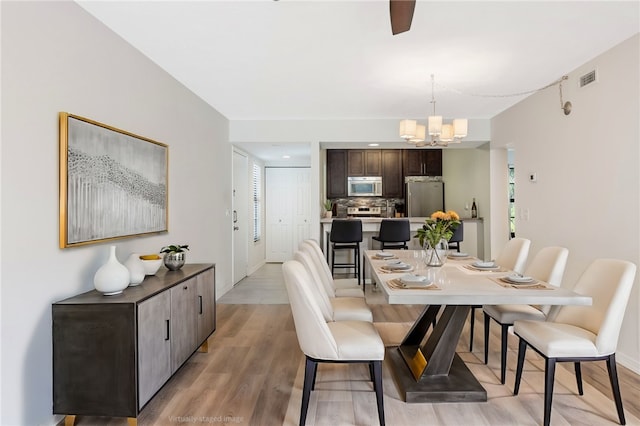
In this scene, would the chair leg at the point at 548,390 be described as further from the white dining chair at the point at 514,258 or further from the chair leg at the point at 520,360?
the white dining chair at the point at 514,258

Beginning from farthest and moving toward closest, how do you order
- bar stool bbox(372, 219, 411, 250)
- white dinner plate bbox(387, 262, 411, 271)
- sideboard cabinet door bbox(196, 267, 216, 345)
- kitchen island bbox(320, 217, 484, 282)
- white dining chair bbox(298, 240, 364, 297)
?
1. kitchen island bbox(320, 217, 484, 282)
2. bar stool bbox(372, 219, 411, 250)
3. white dining chair bbox(298, 240, 364, 297)
4. sideboard cabinet door bbox(196, 267, 216, 345)
5. white dinner plate bbox(387, 262, 411, 271)

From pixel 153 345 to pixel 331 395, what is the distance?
45.4 inches

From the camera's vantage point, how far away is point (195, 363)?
2.81 metres

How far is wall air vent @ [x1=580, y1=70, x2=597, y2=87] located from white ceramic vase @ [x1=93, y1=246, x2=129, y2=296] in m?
3.89

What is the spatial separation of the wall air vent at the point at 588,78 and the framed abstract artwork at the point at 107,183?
374 centimetres

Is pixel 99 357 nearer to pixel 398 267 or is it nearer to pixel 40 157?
pixel 40 157

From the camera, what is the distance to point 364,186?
739cm

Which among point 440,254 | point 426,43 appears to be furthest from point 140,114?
point 440,254

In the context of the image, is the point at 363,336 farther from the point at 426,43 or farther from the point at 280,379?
the point at 426,43

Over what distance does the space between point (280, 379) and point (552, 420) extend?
5.52ft

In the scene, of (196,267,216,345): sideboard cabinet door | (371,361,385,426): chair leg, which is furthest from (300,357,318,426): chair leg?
(196,267,216,345): sideboard cabinet door

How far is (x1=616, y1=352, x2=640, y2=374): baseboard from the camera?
2604 millimetres

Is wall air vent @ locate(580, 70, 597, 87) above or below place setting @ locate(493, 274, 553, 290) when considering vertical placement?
above

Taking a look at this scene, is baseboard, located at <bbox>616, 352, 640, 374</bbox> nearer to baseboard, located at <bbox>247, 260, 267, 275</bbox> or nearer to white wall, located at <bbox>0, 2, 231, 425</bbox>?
Answer: white wall, located at <bbox>0, 2, 231, 425</bbox>
